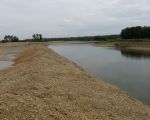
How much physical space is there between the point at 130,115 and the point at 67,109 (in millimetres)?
3220

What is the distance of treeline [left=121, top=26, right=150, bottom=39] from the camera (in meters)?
110

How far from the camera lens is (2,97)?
12.7 metres

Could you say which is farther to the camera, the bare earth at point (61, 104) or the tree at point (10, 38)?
the tree at point (10, 38)

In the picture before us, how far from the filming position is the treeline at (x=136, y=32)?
4347 inches

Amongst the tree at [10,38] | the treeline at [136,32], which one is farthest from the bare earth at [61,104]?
the tree at [10,38]

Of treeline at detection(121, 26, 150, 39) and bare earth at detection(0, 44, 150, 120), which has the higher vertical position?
treeline at detection(121, 26, 150, 39)

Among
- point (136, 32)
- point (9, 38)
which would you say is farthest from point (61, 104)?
point (9, 38)

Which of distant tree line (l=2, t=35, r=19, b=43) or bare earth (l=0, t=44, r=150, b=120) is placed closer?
bare earth (l=0, t=44, r=150, b=120)

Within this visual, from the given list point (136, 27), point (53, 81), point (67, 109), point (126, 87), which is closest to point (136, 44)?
point (136, 27)

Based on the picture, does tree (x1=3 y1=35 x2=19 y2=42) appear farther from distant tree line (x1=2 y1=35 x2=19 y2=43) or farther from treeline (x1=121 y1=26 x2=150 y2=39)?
treeline (x1=121 y1=26 x2=150 y2=39)

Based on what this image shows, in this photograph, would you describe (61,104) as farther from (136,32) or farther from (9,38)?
(9,38)

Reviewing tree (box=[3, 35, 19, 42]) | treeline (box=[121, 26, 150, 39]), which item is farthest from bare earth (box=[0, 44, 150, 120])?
tree (box=[3, 35, 19, 42])

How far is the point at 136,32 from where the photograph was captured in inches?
4508

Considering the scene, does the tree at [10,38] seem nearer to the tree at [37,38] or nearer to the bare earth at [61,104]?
the tree at [37,38]
